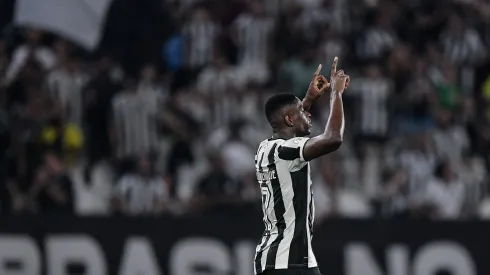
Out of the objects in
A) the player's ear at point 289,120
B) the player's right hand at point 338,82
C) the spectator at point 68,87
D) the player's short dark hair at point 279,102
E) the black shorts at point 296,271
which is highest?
the spectator at point 68,87

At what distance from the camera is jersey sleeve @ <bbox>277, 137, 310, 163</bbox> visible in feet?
25.4

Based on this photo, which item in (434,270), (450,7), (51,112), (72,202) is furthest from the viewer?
(450,7)

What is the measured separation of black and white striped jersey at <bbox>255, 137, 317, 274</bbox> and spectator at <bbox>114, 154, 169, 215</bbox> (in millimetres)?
7860

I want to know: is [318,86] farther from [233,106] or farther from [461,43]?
[461,43]

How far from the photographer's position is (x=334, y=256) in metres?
14.4

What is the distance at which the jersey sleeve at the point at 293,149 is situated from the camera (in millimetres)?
7754

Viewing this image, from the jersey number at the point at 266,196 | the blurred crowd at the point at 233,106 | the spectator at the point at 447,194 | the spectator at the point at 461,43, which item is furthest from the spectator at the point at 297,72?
the jersey number at the point at 266,196

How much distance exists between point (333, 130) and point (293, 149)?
1.51ft

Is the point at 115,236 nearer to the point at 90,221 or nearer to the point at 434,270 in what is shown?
the point at 90,221

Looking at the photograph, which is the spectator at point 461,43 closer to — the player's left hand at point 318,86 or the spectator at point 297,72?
the spectator at point 297,72

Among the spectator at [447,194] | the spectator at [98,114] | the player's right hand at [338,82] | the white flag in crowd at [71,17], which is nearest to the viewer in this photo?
the player's right hand at [338,82]

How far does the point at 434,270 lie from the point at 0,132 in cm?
632

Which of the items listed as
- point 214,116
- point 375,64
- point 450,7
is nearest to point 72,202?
point 214,116

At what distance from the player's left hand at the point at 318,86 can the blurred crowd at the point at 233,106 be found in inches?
284
